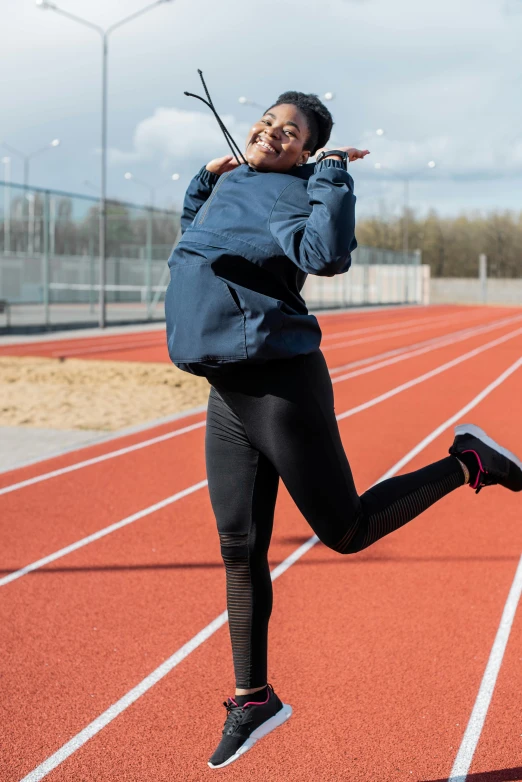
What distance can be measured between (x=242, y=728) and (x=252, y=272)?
1.28m

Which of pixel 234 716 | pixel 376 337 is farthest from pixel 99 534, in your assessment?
pixel 376 337

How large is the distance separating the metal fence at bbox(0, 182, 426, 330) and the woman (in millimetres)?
20699

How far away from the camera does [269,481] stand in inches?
101

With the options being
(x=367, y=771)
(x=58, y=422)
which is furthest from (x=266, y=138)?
(x=58, y=422)

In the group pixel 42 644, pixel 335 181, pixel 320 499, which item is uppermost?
pixel 335 181

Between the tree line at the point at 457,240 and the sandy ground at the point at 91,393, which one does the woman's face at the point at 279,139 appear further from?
the tree line at the point at 457,240

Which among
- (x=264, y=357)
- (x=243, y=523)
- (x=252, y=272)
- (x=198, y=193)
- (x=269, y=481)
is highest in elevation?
(x=198, y=193)

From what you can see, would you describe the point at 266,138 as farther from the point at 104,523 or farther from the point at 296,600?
the point at 104,523

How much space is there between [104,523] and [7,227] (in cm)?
1894

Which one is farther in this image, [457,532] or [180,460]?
[180,460]

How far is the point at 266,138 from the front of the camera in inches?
97.5

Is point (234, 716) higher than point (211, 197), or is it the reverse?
point (211, 197)

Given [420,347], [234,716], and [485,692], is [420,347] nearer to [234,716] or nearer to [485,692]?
[485,692]

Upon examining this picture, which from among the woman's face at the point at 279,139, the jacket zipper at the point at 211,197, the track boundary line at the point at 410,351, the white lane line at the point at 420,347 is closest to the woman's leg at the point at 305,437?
the jacket zipper at the point at 211,197
